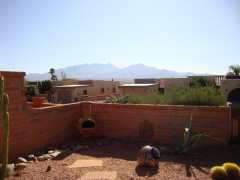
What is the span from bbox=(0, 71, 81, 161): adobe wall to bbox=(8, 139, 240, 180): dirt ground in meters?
0.74

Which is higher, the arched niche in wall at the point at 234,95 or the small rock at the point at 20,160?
the arched niche in wall at the point at 234,95

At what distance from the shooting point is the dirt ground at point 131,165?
156 inches

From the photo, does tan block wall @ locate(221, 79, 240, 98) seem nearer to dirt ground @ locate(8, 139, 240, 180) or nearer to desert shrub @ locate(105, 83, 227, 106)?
desert shrub @ locate(105, 83, 227, 106)

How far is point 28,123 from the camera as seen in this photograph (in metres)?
5.24

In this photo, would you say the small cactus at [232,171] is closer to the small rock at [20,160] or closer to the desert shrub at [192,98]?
the desert shrub at [192,98]

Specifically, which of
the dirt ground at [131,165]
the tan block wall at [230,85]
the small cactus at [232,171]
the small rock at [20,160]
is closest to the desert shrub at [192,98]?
the dirt ground at [131,165]

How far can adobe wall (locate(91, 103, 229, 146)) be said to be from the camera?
5652mm

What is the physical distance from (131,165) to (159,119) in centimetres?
203

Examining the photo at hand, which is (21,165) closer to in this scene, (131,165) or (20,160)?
(20,160)

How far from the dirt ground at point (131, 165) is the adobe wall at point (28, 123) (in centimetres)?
74

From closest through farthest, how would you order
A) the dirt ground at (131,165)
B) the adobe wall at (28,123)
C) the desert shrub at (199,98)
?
the dirt ground at (131,165) → the adobe wall at (28,123) → the desert shrub at (199,98)

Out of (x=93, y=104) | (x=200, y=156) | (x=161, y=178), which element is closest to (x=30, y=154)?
(x=93, y=104)

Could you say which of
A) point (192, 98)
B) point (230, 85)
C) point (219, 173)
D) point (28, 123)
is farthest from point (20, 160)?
point (230, 85)

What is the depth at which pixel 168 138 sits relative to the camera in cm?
604
